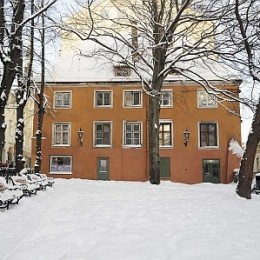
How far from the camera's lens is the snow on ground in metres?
5.08

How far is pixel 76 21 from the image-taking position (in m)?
18.6

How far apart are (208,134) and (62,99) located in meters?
12.6

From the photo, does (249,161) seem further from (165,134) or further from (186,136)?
(165,134)

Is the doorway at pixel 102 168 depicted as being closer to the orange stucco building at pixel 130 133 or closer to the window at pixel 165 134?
the orange stucco building at pixel 130 133

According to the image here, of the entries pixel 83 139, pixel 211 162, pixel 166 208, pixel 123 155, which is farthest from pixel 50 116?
pixel 166 208

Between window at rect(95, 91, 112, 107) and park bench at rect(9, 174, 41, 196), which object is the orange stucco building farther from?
park bench at rect(9, 174, 41, 196)

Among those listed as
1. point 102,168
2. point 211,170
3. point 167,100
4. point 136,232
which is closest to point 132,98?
point 167,100

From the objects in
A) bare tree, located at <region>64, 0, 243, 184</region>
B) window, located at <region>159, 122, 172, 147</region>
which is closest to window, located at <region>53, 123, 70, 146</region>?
window, located at <region>159, 122, 172, 147</region>

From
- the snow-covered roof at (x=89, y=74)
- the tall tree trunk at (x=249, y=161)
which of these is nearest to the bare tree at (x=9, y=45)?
the tall tree trunk at (x=249, y=161)

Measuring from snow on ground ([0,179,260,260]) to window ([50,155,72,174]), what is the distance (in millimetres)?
21769

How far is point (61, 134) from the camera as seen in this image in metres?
32.5

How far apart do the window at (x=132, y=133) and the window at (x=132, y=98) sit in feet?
5.32

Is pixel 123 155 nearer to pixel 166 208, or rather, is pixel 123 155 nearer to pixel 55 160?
pixel 55 160

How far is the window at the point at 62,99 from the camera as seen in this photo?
32.8m
